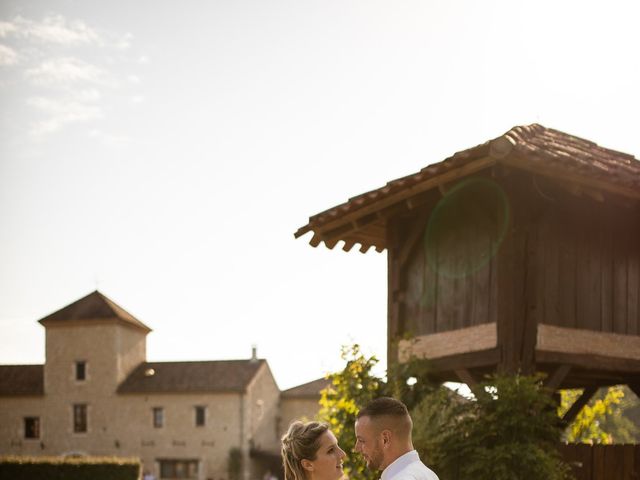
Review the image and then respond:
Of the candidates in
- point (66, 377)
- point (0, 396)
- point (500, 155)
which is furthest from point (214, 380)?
point (500, 155)

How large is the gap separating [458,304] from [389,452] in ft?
26.0

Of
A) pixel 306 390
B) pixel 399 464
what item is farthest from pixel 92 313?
pixel 399 464

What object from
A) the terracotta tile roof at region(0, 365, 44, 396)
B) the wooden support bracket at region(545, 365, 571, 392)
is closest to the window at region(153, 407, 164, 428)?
the terracotta tile roof at region(0, 365, 44, 396)

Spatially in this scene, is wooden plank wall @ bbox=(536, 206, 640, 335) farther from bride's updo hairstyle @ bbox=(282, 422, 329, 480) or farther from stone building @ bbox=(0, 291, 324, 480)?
stone building @ bbox=(0, 291, 324, 480)

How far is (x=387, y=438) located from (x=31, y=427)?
2038 inches

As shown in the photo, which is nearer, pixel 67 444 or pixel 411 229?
pixel 411 229

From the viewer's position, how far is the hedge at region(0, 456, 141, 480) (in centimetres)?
3338

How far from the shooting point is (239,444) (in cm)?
4841

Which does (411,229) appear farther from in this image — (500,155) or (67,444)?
(67,444)

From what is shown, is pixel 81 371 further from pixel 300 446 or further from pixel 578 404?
pixel 300 446

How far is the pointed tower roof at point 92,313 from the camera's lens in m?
51.4

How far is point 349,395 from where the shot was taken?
1243 cm

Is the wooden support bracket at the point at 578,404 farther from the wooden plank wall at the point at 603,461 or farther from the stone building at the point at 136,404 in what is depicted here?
the stone building at the point at 136,404

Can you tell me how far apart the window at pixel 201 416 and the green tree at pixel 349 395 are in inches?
1478
